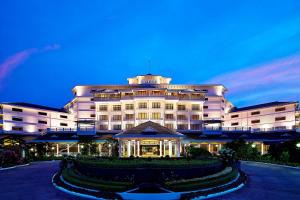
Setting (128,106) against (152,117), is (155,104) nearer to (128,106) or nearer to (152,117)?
(152,117)

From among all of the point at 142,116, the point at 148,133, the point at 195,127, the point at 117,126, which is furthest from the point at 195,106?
the point at 148,133

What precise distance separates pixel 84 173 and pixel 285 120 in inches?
2488

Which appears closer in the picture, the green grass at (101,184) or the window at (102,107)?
the green grass at (101,184)

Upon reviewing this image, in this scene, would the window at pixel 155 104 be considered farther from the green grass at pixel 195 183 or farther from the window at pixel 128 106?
the green grass at pixel 195 183

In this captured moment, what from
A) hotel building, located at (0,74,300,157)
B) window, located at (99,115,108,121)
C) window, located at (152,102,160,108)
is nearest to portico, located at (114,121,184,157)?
hotel building, located at (0,74,300,157)

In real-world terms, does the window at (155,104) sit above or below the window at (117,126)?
above

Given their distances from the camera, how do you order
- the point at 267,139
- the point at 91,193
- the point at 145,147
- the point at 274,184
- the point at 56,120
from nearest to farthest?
1. the point at 91,193
2. the point at 274,184
3. the point at 145,147
4. the point at 267,139
5. the point at 56,120

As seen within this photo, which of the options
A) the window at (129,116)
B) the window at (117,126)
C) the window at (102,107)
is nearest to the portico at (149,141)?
the window at (129,116)

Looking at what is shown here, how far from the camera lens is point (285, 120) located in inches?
2928

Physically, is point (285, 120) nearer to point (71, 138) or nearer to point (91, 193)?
point (71, 138)

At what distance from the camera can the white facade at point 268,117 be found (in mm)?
73375

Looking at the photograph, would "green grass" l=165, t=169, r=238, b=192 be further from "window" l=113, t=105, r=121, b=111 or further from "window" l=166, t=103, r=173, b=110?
"window" l=113, t=105, r=121, b=111

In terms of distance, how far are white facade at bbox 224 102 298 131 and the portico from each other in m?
35.9

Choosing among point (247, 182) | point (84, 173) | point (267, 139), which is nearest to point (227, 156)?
point (247, 182)
